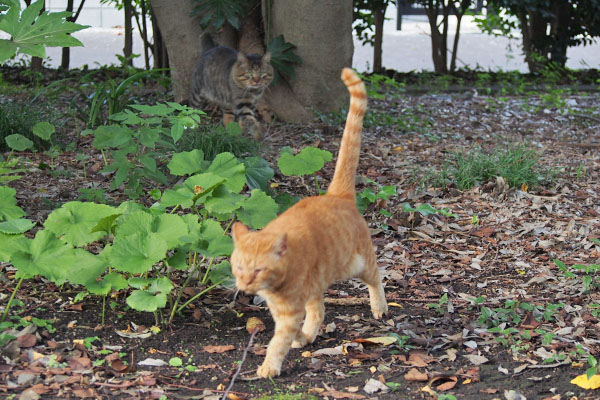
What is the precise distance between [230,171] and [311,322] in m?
0.89

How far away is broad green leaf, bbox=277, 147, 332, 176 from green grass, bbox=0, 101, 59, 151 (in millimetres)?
2683

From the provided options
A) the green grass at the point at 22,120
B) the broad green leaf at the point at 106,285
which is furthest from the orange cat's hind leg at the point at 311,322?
the green grass at the point at 22,120

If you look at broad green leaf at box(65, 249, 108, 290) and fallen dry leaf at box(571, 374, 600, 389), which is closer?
fallen dry leaf at box(571, 374, 600, 389)

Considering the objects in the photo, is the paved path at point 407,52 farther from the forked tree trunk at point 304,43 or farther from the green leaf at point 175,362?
the green leaf at point 175,362

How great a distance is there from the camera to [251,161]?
4.56m

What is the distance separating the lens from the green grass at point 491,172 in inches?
217

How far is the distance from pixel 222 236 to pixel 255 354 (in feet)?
1.79

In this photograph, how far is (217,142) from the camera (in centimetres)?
560

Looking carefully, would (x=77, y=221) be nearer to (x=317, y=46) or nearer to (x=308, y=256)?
(x=308, y=256)

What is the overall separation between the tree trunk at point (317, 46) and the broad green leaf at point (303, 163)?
9.95 feet

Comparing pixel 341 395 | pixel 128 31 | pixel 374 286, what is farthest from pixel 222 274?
pixel 128 31

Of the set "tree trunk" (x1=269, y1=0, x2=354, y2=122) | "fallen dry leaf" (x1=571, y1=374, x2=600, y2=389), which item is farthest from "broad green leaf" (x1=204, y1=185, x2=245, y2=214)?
"tree trunk" (x1=269, y1=0, x2=354, y2=122)

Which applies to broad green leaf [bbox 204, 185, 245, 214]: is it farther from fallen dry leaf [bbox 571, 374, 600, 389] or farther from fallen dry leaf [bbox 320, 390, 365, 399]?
fallen dry leaf [bbox 571, 374, 600, 389]

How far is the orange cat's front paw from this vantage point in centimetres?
297
